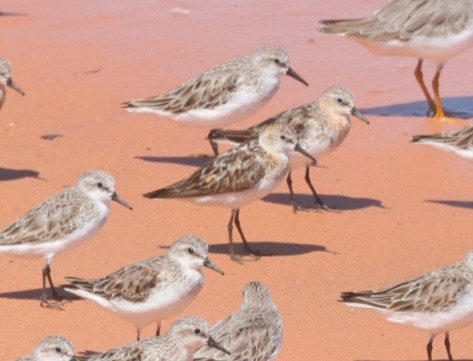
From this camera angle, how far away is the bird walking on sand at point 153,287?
12.4m

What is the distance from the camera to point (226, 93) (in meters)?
17.1

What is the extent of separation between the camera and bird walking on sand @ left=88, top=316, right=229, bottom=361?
1102cm

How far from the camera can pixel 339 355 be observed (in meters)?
12.6

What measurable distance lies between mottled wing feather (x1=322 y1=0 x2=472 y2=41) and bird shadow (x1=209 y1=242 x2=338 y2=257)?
197 inches

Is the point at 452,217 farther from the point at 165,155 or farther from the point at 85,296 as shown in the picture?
the point at 85,296

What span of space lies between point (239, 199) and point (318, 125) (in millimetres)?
1823

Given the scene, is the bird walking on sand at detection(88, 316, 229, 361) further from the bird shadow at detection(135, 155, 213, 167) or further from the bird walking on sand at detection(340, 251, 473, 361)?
the bird shadow at detection(135, 155, 213, 167)

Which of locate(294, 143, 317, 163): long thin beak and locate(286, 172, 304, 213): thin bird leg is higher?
locate(294, 143, 317, 163): long thin beak

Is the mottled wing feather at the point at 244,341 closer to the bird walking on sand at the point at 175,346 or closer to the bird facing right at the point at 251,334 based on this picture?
the bird facing right at the point at 251,334

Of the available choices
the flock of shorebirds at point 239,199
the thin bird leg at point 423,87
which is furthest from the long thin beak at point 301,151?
the thin bird leg at point 423,87

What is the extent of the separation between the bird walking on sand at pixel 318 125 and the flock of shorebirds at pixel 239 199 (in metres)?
0.02

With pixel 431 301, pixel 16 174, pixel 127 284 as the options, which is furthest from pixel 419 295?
pixel 16 174

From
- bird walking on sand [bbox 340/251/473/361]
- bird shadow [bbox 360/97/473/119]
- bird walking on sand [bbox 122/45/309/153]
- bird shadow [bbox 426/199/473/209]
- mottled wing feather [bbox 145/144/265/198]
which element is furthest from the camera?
bird shadow [bbox 360/97/473/119]

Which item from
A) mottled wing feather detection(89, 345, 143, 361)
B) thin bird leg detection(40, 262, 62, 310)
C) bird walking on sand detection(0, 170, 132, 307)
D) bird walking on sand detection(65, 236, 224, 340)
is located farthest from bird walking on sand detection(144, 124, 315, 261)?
mottled wing feather detection(89, 345, 143, 361)
